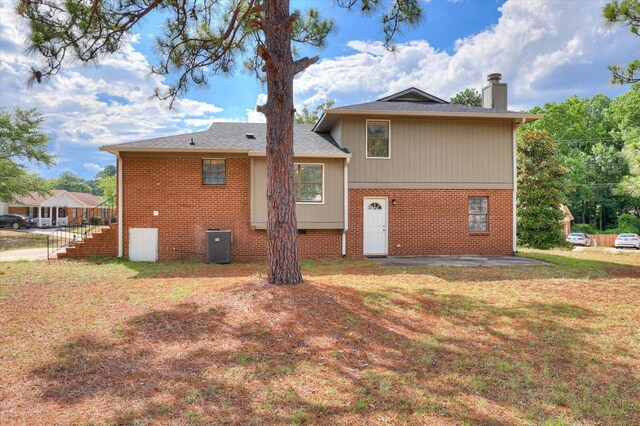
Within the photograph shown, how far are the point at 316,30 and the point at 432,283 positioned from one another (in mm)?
5785

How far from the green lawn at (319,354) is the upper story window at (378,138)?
238 inches

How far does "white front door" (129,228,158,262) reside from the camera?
11.5 meters

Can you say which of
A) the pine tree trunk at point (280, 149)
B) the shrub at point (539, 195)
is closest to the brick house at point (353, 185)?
the pine tree trunk at point (280, 149)

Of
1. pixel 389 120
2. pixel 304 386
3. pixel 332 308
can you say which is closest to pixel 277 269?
pixel 332 308

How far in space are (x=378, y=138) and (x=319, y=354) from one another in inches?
373

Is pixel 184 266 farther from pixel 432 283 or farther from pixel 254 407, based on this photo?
pixel 254 407

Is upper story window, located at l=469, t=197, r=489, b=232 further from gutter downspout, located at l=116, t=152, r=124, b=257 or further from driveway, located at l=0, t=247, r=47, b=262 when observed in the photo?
driveway, located at l=0, t=247, r=47, b=262

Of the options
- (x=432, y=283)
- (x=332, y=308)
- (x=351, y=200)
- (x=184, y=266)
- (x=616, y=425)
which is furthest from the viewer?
(x=351, y=200)

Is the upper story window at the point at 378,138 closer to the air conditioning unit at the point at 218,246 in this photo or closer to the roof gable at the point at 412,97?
the roof gable at the point at 412,97

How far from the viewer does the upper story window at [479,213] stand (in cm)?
1265

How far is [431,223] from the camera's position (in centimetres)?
1233

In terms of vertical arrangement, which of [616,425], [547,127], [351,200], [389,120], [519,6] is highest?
[547,127]

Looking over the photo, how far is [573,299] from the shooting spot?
6.42 meters

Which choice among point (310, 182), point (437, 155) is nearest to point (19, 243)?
point (310, 182)
